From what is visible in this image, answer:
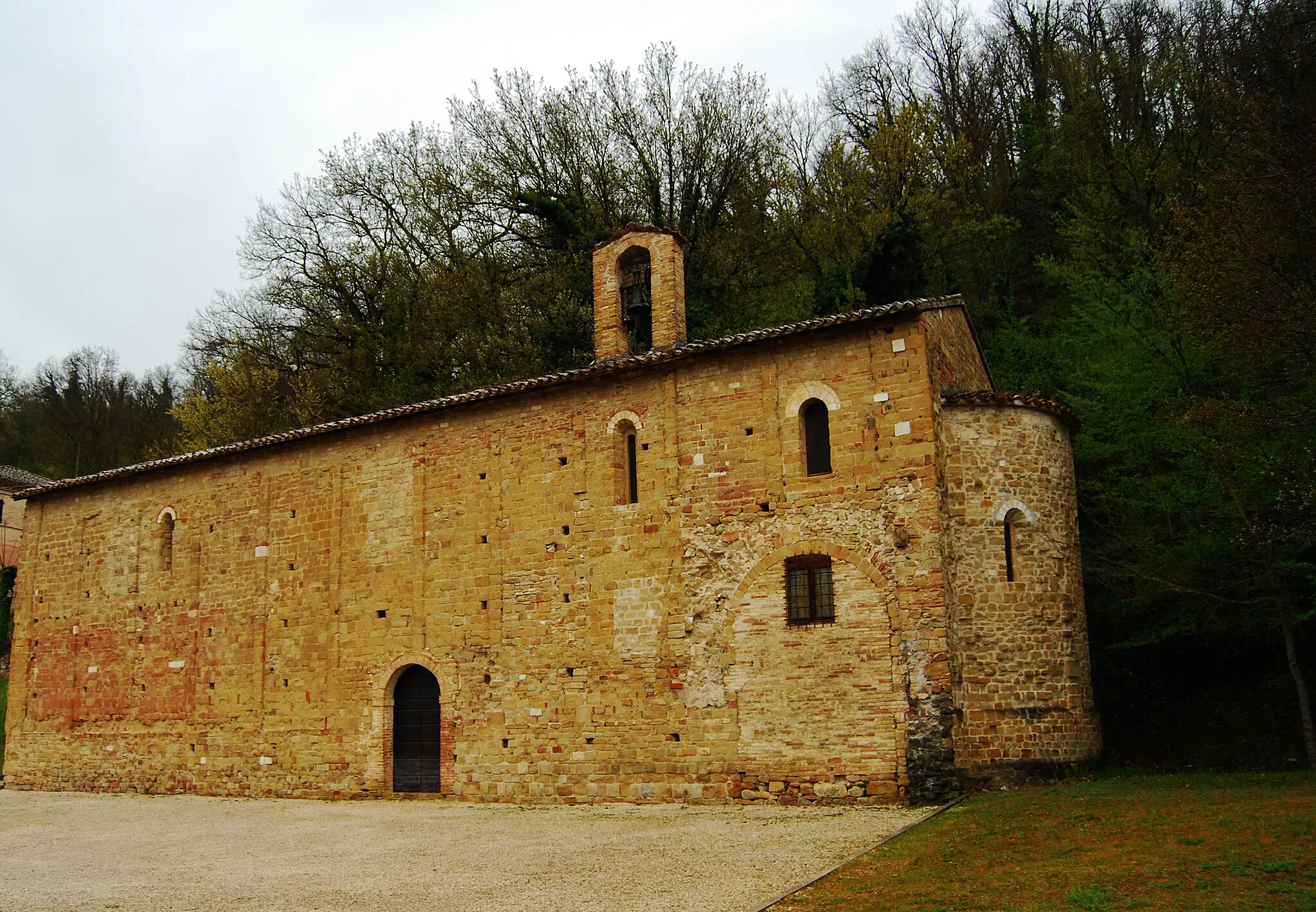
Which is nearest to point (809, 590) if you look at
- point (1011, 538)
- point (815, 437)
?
point (815, 437)

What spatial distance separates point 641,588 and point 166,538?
1108 cm

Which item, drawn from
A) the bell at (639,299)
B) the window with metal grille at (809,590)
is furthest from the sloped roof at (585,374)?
the window with metal grille at (809,590)

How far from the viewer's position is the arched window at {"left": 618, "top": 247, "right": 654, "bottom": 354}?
17750mm

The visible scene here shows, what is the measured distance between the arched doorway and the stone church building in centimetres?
5

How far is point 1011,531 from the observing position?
46.3 feet

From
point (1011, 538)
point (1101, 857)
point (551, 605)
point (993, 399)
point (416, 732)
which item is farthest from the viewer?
point (416, 732)

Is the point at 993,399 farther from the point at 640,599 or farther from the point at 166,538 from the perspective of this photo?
the point at 166,538

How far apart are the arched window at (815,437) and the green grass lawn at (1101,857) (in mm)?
4613

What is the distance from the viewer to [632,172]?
28.9m

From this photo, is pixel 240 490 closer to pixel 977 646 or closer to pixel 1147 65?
pixel 977 646

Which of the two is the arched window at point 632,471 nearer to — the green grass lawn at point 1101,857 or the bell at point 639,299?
the bell at point 639,299

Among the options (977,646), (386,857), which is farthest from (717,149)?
(386,857)

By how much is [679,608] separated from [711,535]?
1098mm

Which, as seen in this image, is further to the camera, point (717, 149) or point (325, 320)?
point (325, 320)
